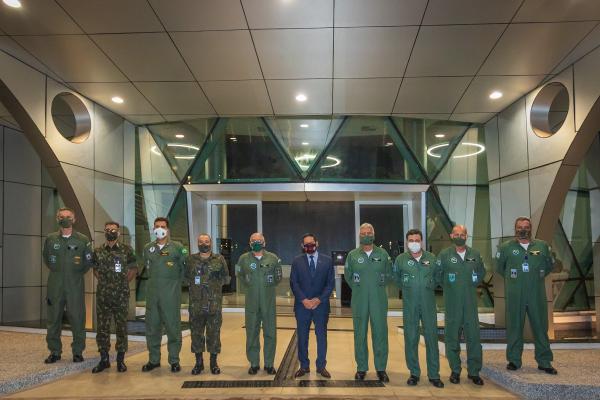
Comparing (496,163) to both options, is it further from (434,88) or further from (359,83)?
(359,83)

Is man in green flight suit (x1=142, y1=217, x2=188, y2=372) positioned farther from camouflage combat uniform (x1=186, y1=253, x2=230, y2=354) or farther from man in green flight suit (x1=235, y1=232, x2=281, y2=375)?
man in green flight suit (x1=235, y1=232, x2=281, y2=375)

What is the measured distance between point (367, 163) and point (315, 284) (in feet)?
19.9

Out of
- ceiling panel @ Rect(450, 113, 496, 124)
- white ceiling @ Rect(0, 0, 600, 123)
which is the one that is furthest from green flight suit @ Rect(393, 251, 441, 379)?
ceiling panel @ Rect(450, 113, 496, 124)

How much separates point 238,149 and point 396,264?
257 inches

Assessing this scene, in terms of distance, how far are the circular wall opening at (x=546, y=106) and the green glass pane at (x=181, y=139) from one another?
6.15 m

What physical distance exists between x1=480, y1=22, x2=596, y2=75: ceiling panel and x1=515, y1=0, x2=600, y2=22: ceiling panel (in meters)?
0.16

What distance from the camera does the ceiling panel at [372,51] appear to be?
6227 mm

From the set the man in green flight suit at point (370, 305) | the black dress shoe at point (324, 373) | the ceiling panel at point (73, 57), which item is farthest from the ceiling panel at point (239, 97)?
the black dress shoe at point (324, 373)

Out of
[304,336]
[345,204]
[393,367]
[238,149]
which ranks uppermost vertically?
[238,149]

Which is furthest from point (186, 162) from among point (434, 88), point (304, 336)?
point (304, 336)

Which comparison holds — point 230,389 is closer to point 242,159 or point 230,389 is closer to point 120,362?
point 120,362

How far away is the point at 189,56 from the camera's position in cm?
695

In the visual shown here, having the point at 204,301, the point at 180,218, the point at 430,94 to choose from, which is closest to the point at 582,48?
the point at 430,94

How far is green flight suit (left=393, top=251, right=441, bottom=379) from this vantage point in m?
5.51
